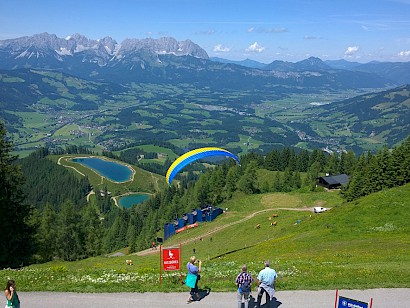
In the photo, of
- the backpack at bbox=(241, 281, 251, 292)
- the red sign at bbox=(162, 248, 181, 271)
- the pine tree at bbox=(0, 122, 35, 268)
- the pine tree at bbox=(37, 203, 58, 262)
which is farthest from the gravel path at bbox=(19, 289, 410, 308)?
the pine tree at bbox=(37, 203, 58, 262)

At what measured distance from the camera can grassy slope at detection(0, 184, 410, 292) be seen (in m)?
21.8

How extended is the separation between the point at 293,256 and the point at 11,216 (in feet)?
97.2

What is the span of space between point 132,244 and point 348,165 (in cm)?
7533

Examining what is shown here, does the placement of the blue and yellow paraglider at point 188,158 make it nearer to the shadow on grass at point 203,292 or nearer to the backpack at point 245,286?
the shadow on grass at point 203,292

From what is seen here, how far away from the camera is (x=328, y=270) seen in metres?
24.6

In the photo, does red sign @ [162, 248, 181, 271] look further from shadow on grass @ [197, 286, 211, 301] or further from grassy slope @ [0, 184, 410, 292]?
shadow on grass @ [197, 286, 211, 301]

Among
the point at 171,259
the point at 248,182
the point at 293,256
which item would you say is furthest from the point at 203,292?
the point at 248,182

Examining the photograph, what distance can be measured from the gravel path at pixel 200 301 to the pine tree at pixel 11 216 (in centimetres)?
2230

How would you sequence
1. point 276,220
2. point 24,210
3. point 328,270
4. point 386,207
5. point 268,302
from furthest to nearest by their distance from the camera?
point 276,220
point 386,207
point 24,210
point 328,270
point 268,302

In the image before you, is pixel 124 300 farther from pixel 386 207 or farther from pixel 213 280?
pixel 386 207

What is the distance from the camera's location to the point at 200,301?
19.5 m

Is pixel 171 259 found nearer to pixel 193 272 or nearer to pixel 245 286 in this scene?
pixel 193 272

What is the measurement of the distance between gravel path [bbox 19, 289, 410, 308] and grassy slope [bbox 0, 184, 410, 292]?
0.61 meters

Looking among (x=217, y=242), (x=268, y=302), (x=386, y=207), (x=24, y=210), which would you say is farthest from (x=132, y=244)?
(x=268, y=302)
